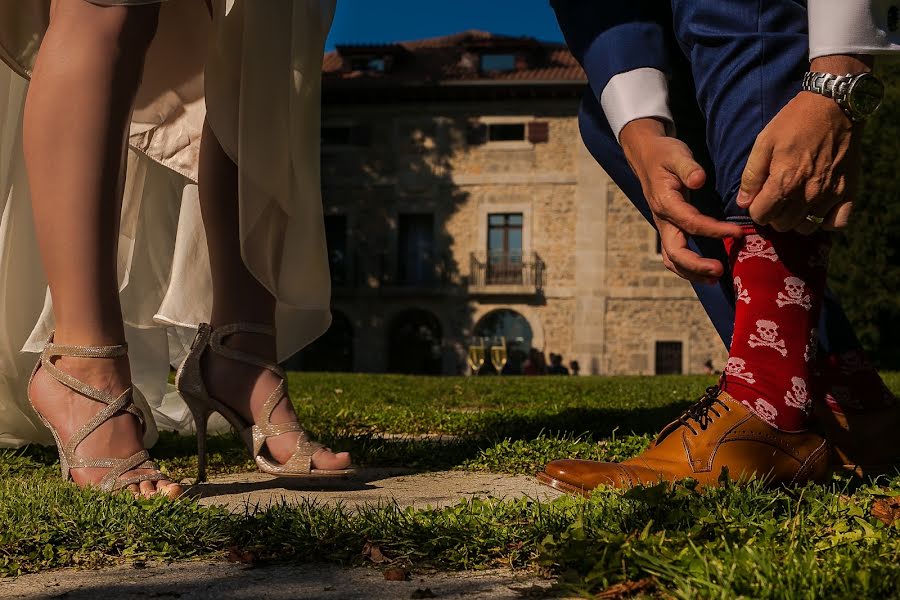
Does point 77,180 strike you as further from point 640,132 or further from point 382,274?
point 382,274

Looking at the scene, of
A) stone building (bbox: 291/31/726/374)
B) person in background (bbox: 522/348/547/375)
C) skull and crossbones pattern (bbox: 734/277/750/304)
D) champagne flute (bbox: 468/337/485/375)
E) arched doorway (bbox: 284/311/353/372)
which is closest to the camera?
skull and crossbones pattern (bbox: 734/277/750/304)

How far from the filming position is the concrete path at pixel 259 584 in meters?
0.97

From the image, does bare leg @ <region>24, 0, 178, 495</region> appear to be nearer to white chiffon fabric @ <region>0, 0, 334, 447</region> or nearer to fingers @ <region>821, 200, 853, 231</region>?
white chiffon fabric @ <region>0, 0, 334, 447</region>

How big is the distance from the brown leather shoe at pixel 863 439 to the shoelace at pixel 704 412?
0.20 meters

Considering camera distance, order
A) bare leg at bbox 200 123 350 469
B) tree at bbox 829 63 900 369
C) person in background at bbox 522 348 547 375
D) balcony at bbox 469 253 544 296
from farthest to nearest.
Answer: balcony at bbox 469 253 544 296 < person in background at bbox 522 348 547 375 < tree at bbox 829 63 900 369 < bare leg at bbox 200 123 350 469

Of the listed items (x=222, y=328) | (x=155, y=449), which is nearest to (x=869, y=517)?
(x=222, y=328)

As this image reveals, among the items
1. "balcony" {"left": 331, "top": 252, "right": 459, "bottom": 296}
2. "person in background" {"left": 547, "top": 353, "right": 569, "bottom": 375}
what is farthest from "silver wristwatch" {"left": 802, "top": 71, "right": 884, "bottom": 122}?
"balcony" {"left": 331, "top": 252, "right": 459, "bottom": 296}

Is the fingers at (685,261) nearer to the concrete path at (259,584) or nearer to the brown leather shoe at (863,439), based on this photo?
the brown leather shoe at (863,439)

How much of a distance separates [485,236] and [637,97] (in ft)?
63.3

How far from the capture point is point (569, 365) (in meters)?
20.3

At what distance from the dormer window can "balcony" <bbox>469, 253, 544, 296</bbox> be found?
16.1ft

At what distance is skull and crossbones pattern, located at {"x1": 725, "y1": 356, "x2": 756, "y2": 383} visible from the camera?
5.10 ft

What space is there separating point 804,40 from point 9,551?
1492 mm

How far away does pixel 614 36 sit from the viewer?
1.90 m
